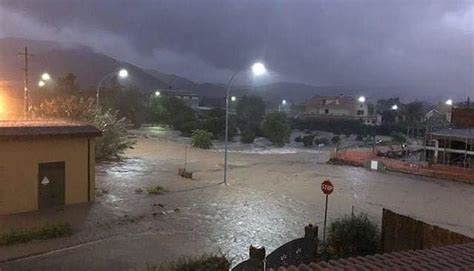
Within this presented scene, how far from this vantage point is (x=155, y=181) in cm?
2722

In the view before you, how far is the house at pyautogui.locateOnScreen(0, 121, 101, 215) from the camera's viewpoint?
58.8 ft

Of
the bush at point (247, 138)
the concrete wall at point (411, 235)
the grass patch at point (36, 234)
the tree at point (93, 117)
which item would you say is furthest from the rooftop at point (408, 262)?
the bush at point (247, 138)

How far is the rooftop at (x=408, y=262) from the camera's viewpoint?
8080 millimetres

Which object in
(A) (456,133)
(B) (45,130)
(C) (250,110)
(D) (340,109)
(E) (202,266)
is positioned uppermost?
(D) (340,109)

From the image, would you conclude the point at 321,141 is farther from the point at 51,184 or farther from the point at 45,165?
the point at 45,165

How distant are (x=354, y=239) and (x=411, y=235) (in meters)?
1.77

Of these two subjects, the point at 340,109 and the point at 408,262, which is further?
the point at 340,109

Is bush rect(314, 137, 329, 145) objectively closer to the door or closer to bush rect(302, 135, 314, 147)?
bush rect(302, 135, 314, 147)

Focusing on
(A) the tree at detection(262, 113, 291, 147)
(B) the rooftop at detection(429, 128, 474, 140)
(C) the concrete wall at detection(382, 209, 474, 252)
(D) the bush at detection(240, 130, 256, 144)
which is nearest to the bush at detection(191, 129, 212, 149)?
(D) the bush at detection(240, 130, 256, 144)

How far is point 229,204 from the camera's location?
21.8m

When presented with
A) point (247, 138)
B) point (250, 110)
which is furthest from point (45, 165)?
point (250, 110)

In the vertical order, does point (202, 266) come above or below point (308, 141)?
above

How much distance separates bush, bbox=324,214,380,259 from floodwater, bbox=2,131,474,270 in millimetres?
2188

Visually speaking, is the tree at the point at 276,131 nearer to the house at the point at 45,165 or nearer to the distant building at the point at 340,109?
the distant building at the point at 340,109
